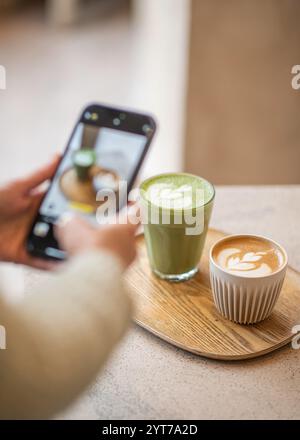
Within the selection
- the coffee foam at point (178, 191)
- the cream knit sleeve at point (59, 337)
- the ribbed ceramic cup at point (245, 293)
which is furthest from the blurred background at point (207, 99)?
the cream knit sleeve at point (59, 337)

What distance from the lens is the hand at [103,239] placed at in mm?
636

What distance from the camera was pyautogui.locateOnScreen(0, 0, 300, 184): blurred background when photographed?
1.67m

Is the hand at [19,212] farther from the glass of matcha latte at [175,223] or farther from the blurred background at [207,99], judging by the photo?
the blurred background at [207,99]

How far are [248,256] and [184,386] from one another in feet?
0.61

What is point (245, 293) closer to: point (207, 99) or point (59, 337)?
point (59, 337)

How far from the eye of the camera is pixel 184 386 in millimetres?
691

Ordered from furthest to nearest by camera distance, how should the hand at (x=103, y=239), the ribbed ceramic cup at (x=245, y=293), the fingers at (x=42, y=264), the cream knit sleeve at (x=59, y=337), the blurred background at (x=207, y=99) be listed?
the blurred background at (x=207, y=99) < the fingers at (x=42, y=264) < the ribbed ceramic cup at (x=245, y=293) < the hand at (x=103, y=239) < the cream knit sleeve at (x=59, y=337)

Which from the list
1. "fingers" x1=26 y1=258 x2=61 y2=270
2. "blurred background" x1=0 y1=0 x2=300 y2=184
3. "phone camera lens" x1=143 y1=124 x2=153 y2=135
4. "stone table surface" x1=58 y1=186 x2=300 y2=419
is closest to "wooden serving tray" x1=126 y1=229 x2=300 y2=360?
"stone table surface" x1=58 y1=186 x2=300 y2=419

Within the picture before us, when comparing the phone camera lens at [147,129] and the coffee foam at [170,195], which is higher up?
the phone camera lens at [147,129]

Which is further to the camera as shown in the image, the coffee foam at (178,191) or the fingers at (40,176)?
the fingers at (40,176)

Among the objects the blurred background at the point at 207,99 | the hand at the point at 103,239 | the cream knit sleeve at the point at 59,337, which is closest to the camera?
the cream knit sleeve at the point at 59,337

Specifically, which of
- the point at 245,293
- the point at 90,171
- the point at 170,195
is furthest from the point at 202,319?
the point at 90,171

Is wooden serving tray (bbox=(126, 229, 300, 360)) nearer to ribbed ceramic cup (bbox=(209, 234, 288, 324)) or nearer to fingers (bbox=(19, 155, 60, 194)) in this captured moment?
ribbed ceramic cup (bbox=(209, 234, 288, 324))
